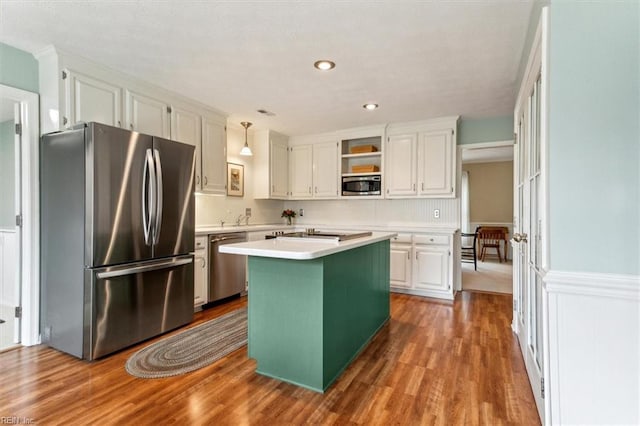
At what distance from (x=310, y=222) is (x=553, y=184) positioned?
4.42 m

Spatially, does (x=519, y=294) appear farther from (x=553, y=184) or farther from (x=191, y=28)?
(x=191, y=28)

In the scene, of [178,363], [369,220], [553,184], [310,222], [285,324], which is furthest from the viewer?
[310,222]

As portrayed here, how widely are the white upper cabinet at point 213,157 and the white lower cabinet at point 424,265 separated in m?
2.44

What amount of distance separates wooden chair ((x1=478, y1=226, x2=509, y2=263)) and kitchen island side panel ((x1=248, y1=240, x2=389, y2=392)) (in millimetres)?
6021

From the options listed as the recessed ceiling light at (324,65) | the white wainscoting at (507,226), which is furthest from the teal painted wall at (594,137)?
the white wainscoting at (507,226)

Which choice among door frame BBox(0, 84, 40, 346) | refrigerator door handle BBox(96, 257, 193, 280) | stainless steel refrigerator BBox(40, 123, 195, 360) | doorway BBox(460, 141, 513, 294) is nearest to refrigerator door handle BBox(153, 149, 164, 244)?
stainless steel refrigerator BBox(40, 123, 195, 360)

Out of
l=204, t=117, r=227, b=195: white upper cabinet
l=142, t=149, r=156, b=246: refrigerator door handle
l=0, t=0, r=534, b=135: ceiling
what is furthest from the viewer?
l=204, t=117, r=227, b=195: white upper cabinet

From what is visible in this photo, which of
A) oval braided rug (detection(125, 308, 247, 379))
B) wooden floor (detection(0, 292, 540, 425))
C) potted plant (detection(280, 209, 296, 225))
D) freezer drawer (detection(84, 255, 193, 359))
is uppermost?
potted plant (detection(280, 209, 296, 225))

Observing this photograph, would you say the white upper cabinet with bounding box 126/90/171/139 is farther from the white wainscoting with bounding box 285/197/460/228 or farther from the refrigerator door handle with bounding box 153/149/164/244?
the white wainscoting with bounding box 285/197/460/228

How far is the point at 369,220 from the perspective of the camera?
5.12 metres

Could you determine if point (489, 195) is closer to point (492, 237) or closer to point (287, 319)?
point (492, 237)

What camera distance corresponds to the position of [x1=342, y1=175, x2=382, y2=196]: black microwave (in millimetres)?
4754

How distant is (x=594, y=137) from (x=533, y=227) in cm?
93

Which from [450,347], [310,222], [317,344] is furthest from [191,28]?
[310,222]
